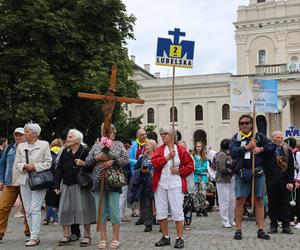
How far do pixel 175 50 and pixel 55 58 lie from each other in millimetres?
15791

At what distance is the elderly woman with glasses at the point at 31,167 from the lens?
8.91m

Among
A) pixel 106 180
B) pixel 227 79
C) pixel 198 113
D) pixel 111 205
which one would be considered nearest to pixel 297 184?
pixel 111 205

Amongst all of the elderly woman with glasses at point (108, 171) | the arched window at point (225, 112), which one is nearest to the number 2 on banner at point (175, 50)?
the elderly woman with glasses at point (108, 171)

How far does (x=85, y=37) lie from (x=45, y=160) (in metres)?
Answer: 18.4

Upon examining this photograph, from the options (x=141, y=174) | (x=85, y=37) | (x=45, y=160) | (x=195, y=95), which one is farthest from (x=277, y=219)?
(x=195, y=95)

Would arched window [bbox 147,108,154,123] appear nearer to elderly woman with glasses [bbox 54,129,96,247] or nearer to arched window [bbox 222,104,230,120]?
arched window [bbox 222,104,230,120]

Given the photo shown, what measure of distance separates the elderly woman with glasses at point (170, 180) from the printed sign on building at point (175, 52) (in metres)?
3.07

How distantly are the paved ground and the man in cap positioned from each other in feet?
1.47

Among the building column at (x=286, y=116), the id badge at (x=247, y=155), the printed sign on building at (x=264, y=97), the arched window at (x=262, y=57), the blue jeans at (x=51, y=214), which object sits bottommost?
the blue jeans at (x=51, y=214)

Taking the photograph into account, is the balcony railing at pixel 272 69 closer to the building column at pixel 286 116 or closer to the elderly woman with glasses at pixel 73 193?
the building column at pixel 286 116

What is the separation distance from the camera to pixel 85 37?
26.7 meters

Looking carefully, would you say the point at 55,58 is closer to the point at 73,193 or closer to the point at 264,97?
the point at 264,97

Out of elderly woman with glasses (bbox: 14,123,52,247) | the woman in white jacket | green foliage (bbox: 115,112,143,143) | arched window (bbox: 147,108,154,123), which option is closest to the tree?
green foliage (bbox: 115,112,143,143)

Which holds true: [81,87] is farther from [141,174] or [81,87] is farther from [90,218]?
[90,218]
